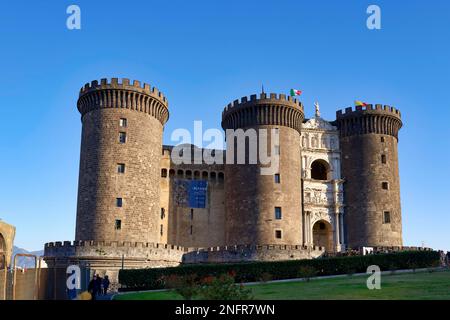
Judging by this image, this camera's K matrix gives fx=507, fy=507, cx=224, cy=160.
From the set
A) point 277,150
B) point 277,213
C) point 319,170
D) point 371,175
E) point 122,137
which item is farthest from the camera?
point 319,170

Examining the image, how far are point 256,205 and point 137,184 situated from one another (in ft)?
38.5

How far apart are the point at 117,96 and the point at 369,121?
27.5 metres

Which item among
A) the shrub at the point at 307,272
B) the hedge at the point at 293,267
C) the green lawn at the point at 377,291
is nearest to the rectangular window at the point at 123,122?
the hedge at the point at 293,267

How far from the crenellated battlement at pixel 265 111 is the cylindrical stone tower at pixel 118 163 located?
352 inches

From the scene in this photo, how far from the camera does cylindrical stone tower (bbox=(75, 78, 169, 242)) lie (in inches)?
1822

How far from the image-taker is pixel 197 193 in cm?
5522

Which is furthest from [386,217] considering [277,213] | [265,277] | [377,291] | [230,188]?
[377,291]

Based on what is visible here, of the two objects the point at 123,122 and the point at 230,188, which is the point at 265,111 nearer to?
the point at 230,188

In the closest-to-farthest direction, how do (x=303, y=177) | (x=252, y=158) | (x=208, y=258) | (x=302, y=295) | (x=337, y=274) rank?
1. (x=302, y=295)
2. (x=337, y=274)
3. (x=208, y=258)
4. (x=252, y=158)
5. (x=303, y=177)

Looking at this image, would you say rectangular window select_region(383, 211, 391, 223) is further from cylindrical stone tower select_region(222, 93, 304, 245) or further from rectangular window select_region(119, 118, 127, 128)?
rectangular window select_region(119, 118, 127, 128)

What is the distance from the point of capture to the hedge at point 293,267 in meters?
36.2
